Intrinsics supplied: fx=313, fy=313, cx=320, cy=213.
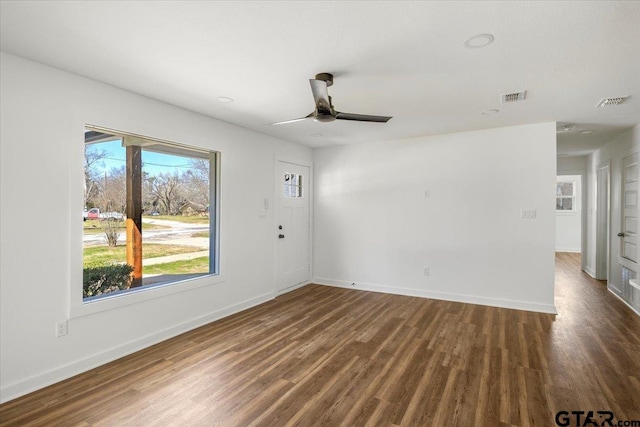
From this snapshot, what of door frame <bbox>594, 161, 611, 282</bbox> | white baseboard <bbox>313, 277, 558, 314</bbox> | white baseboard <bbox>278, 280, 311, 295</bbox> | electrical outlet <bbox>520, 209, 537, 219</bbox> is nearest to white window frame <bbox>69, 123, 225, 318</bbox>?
white baseboard <bbox>278, 280, 311, 295</bbox>

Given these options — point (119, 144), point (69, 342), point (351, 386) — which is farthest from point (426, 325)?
point (119, 144)

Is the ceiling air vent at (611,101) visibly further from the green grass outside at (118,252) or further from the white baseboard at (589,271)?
the green grass outside at (118,252)

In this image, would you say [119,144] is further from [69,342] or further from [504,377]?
[504,377]

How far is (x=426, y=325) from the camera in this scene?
146 inches

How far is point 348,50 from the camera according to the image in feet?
7.41

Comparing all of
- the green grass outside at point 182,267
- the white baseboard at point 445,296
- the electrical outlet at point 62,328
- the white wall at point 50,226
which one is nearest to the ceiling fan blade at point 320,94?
the white wall at point 50,226

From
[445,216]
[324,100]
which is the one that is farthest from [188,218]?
[445,216]

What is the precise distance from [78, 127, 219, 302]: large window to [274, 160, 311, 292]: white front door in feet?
4.32

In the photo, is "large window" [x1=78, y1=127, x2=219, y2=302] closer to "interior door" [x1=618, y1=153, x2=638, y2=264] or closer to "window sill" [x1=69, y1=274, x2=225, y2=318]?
"window sill" [x1=69, y1=274, x2=225, y2=318]

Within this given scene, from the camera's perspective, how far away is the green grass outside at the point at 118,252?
2826 millimetres

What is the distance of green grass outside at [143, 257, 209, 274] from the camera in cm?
341

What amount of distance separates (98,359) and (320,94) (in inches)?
117

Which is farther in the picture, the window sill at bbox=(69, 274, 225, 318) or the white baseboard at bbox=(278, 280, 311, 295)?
the white baseboard at bbox=(278, 280, 311, 295)

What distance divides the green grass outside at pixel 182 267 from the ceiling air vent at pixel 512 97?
12.5 ft
